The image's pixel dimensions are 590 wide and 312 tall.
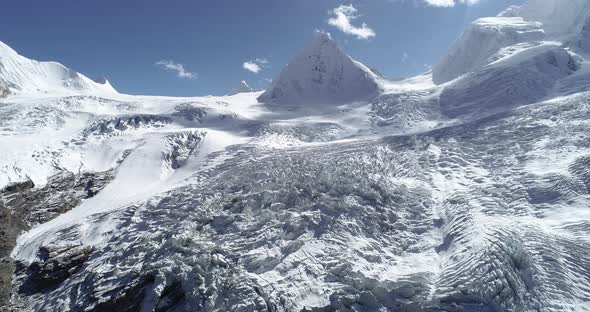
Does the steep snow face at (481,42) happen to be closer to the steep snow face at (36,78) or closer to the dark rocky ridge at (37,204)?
the dark rocky ridge at (37,204)

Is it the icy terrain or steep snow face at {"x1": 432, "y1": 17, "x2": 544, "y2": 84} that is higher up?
steep snow face at {"x1": 432, "y1": 17, "x2": 544, "y2": 84}

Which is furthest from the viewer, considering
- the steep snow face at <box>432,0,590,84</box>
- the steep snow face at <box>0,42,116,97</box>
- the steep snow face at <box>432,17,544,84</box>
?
the steep snow face at <box>432,17,544,84</box>

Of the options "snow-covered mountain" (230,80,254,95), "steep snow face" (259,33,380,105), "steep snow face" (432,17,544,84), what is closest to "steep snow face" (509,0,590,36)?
"steep snow face" (432,17,544,84)

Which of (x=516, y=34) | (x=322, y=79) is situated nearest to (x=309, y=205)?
(x=322, y=79)

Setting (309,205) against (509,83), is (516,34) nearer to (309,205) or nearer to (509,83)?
(509,83)

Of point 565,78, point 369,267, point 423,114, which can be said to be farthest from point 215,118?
point 565,78

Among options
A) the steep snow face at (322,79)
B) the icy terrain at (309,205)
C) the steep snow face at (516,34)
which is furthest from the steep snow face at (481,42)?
the icy terrain at (309,205)

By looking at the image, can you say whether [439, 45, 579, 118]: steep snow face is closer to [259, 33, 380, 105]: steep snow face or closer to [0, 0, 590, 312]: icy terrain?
[0, 0, 590, 312]: icy terrain
